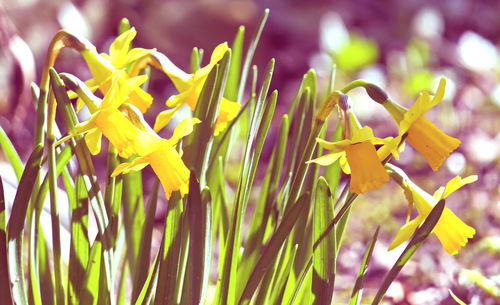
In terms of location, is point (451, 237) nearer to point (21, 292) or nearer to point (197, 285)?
point (197, 285)

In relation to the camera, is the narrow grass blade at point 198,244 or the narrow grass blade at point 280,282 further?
the narrow grass blade at point 280,282

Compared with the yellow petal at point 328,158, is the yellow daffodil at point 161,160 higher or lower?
higher

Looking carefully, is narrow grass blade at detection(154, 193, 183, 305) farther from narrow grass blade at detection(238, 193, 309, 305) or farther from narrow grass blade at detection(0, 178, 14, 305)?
narrow grass blade at detection(0, 178, 14, 305)

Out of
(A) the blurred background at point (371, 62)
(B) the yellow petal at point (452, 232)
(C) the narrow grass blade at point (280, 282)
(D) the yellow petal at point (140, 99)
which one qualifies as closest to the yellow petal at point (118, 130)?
(D) the yellow petal at point (140, 99)

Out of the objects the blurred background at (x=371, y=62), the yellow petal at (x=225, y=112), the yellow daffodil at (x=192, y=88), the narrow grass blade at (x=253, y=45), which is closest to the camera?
the yellow daffodil at (x=192, y=88)

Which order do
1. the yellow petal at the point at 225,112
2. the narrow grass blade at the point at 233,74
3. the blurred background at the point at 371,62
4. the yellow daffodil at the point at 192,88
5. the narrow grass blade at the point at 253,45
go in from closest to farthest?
the yellow daffodil at the point at 192,88 → the yellow petal at the point at 225,112 → the narrow grass blade at the point at 253,45 → the narrow grass blade at the point at 233,74 → the blurred background at the point at 371,62

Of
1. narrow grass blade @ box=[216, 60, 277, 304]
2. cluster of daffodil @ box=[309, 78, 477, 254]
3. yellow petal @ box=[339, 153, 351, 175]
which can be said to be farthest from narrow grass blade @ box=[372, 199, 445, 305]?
narrow grass blade @ box=[216, 60, 277, 304]

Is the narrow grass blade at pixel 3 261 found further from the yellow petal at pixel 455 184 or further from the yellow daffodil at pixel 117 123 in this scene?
the yellow petal at pixel 455 184

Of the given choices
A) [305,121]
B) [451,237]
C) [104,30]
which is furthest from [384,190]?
[104,30]

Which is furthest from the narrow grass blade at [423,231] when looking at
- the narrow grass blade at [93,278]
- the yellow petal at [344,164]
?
the narrow grass blade at [93,278]

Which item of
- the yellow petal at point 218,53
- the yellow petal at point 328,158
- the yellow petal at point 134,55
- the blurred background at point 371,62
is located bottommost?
the blurred background at point 371,62
